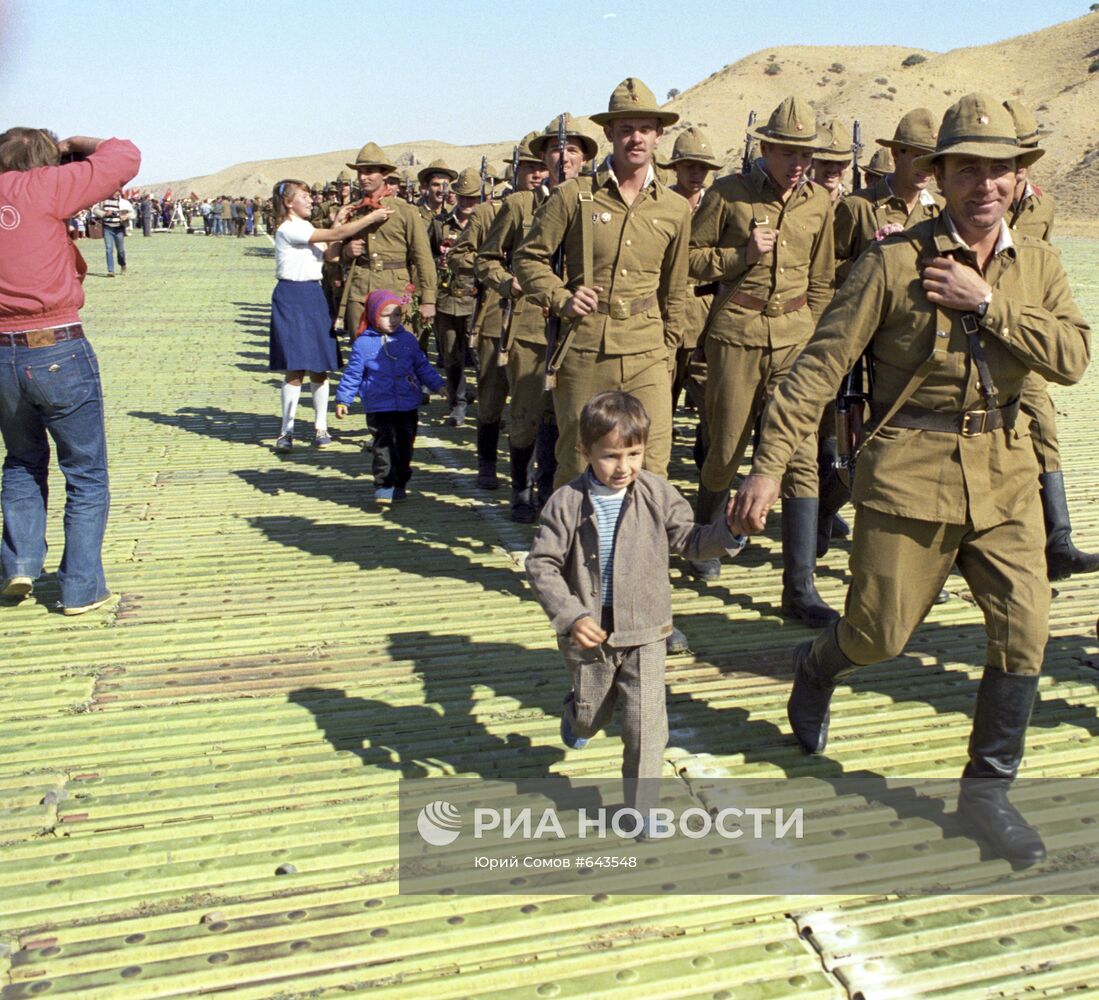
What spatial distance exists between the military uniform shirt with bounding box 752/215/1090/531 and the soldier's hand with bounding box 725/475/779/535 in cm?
8

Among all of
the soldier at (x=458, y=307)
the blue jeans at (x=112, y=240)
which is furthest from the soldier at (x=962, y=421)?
the blue jeans at (x=112, y=240)

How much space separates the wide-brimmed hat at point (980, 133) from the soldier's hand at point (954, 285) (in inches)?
12.7

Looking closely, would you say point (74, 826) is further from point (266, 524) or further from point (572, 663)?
point (266, 524)

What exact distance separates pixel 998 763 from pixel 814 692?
2.27 ft

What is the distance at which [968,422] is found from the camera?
372 centimetres

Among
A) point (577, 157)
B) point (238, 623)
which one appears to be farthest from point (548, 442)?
point (238, 623)

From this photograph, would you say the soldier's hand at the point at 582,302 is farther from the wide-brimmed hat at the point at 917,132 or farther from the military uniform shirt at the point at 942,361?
the wide-brimmed hat at the point at 917,132

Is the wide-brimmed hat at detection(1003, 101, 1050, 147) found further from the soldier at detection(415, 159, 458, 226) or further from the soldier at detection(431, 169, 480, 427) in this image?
the soldier at detection(415, 159, 458, 226)

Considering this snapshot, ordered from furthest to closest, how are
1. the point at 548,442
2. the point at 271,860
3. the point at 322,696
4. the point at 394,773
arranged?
the point at 548,442, the point at 322,696, the point at 394,773, the point at 271,860

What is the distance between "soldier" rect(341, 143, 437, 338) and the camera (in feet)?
32.7

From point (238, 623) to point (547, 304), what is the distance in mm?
2138

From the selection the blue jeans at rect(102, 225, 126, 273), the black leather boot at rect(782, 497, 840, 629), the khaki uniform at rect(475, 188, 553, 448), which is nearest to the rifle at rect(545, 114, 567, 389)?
the black leather boot at rect(782, 497, 840, 629)

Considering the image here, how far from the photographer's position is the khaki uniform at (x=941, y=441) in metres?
3.66

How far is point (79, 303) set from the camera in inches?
223
